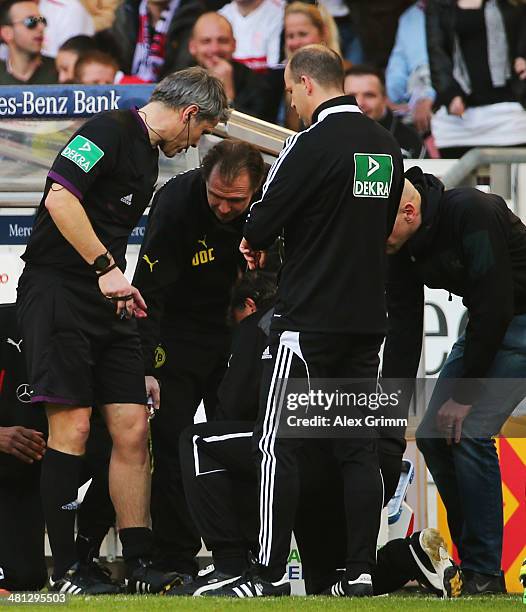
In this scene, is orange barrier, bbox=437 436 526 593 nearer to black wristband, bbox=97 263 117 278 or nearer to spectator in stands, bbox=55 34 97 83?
black wristband, bbox=97 263 117 278

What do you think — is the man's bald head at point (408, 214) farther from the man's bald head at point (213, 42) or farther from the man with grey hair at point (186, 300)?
the man's bald head at point (213, 42)

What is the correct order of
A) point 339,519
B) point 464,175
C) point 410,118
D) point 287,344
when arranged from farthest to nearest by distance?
point 410,118, point 464,175, point 339,519, point 287,344

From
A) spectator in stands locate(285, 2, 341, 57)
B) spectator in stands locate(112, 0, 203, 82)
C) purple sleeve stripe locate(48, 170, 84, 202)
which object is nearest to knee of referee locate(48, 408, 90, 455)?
purple sleeve stripe locate(48, 170, 84, 202)

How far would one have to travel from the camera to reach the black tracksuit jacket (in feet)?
15.0

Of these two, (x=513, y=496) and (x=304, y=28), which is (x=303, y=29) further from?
(x=513, y=496)

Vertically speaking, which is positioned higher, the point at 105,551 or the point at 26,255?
the point at 26,255

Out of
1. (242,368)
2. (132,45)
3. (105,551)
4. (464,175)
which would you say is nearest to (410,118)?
(132,45)

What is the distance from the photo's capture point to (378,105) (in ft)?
31.4

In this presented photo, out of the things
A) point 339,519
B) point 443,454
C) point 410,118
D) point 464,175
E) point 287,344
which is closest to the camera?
point 287,344

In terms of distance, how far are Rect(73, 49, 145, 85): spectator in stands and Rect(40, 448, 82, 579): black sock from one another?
5824 mm

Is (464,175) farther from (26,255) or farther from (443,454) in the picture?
(26,255)

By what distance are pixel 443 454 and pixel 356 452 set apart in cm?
78

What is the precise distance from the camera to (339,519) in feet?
15.2

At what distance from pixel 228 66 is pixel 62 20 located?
5.26 ft
